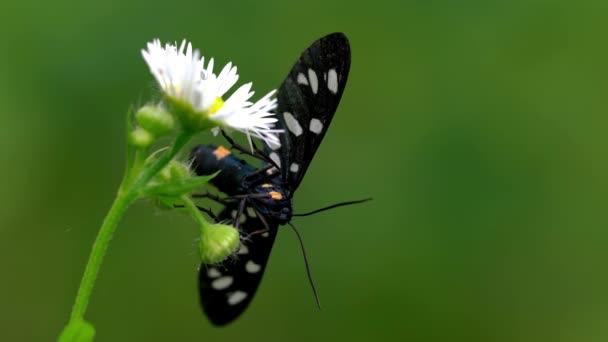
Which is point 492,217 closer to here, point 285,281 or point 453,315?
point 453,315

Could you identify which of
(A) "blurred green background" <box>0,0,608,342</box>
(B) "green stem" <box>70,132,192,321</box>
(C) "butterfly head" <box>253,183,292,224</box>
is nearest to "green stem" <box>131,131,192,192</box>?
(B) "green stem" <box>70,132,192,321</box>

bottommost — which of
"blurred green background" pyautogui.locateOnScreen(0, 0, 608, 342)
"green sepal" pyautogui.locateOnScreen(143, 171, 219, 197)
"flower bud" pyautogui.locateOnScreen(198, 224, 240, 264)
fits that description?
"blurred green background" pyautogui.locateOnScreen(0, 0, 608, 342)

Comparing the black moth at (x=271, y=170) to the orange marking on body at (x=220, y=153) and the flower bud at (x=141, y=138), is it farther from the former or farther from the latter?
the flower bud at (x=141, y=138)

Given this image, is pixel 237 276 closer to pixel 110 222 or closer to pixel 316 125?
pixel 316 125

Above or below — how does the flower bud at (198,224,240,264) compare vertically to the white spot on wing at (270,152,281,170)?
below

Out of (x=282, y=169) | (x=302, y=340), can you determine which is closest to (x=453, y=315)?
(x=302, y=340)

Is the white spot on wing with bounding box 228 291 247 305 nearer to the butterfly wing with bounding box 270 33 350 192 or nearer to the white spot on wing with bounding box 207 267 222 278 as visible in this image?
the white spot on wing with bounding box 207 267 222 278

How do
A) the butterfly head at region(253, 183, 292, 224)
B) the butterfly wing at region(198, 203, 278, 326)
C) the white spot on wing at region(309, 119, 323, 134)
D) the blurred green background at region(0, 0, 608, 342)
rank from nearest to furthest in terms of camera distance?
1. the white spot on wing at region(309, 119, 323, 134)
2. the butterfly head at region(253, 183, 292, 224)
3. the butterfly wing at region(198, 203, 278, 326)
4. the blurred green background at region(0, 0, 608, 342)
